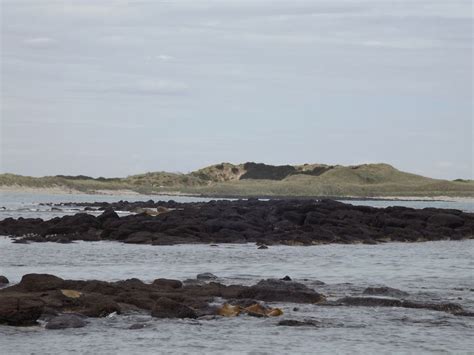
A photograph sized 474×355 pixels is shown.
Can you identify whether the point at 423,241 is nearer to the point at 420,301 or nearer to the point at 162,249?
the point at 162,249

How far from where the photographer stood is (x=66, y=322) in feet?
64.6

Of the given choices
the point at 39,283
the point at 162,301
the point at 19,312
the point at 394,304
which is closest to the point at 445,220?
the point at 394,304

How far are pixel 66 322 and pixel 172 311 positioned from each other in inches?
103

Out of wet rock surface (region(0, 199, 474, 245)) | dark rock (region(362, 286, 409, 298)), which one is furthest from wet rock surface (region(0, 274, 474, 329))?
wet rock surface (region(0, 199, 474, 245))

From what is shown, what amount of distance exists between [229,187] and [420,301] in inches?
6842

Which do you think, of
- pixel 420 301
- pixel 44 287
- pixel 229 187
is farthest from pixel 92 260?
pixel 229 187

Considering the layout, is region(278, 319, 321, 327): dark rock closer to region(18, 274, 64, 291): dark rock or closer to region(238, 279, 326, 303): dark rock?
region(238, 279, 326, 303): dark rock

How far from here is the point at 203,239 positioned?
48188 millimetres

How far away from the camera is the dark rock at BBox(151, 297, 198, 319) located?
21250 mm

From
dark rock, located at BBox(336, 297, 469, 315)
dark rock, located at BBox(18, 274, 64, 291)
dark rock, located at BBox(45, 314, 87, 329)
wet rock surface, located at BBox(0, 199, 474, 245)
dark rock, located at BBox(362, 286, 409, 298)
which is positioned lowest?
dark rock, located at BBox(45, 314, 87, 329)

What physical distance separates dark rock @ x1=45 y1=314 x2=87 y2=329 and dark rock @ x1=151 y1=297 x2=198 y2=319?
1806 mm

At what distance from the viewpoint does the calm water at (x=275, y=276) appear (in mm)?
18250

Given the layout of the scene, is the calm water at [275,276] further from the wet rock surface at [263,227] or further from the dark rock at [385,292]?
the wet rock surface at [263,227]

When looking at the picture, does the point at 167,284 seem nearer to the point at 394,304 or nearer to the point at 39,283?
the point at 39,283
